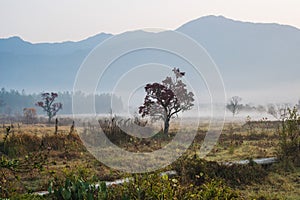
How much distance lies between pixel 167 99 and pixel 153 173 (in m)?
7.04

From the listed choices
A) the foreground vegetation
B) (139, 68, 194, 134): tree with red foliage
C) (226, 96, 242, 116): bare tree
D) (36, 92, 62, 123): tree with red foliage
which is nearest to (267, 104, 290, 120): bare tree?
the foreground vegetation

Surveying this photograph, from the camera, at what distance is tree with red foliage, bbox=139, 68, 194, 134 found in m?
12.8

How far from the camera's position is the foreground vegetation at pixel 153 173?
4270 mm

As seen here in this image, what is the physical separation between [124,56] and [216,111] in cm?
284

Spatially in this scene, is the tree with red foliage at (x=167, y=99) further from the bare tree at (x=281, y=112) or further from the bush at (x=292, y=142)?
the bush at (x=292, y=142)

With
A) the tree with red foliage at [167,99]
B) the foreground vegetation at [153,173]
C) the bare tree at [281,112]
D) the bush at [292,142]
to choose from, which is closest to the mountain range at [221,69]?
the bare tree at [281,112]

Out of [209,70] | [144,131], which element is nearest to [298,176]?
[209,70]

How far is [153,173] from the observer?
6074mm

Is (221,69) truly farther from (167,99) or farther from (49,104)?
(167,99)

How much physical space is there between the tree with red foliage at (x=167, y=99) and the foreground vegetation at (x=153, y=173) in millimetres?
919

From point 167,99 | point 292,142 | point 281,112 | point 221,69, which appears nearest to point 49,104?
point 167,99

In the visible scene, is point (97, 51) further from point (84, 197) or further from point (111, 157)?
point (84, 197)

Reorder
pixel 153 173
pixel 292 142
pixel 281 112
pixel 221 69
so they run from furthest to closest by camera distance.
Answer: pixel 221 69 → pixel 281 112 → pixel 292 142 → pixel 153 173

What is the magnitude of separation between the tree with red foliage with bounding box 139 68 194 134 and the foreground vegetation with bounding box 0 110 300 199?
92 cm
